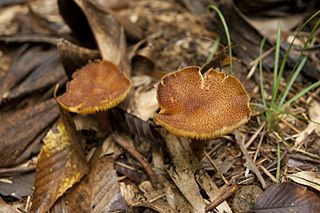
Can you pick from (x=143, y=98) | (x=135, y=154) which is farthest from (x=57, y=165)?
(x=143, y=98)

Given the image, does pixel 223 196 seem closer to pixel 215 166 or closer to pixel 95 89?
pixel 215 166

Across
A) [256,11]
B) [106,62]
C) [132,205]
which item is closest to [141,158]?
[132,205]

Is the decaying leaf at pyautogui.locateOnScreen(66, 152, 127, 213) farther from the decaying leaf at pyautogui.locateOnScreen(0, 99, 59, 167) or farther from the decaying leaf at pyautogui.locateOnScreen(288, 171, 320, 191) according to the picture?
the decaying leaf at pyautogui.locateOnScreen(288, 171, 320, 191)

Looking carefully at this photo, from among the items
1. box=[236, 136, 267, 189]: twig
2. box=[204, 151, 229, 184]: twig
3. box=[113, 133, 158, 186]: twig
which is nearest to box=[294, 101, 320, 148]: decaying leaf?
box=[236, 136, 267, 189]: twig

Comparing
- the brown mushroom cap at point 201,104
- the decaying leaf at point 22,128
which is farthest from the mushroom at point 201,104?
the decaying leaf at point 22,128

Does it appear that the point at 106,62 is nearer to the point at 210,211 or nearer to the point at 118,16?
the point at 118,16

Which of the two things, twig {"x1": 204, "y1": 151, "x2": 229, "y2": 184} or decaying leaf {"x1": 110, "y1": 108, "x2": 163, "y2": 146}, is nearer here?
twig {"x1": 204, "y1": 151, "x2": 229, "y2": 184}
